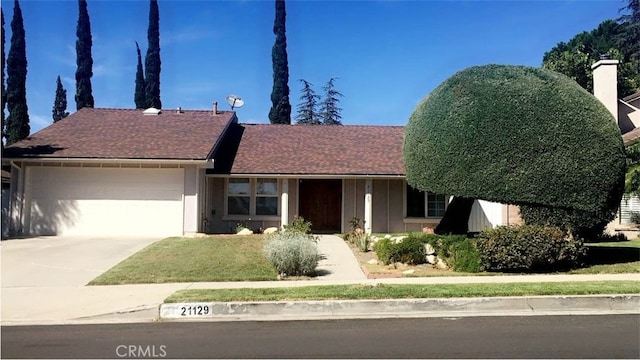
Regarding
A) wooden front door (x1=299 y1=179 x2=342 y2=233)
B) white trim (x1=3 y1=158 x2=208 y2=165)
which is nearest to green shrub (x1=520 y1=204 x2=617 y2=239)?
wooden front door (x1=299 y1=179 x2=342 y2=233)

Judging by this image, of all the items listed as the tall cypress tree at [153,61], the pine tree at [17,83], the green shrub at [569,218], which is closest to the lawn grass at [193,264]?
the green shrub at [569,218]

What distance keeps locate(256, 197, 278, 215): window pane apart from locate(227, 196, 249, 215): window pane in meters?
0.41

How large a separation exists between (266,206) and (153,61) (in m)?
23.1

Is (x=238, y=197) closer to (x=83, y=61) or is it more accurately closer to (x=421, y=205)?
(x=421, y=205)

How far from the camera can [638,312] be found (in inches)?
338

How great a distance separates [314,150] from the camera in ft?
71.4

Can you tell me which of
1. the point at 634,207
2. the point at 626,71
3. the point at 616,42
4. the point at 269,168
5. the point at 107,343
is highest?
the point at 616,42

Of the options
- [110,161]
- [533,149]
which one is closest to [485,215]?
[533,149]

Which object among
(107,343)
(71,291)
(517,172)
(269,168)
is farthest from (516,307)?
(269,168)

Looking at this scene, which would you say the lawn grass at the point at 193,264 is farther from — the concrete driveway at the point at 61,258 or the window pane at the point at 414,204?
the window pane at the point at 414,204

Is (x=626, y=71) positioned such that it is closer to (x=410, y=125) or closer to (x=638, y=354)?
(x=410, y=125)

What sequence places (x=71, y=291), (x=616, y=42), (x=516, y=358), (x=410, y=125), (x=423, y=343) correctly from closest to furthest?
(x=516, y=358), (x=423, y=343), (x=71, y=291), (x=410, y=125), (x=616, y=42)

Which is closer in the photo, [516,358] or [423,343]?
[516,358]

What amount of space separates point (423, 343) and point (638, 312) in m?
4.25
